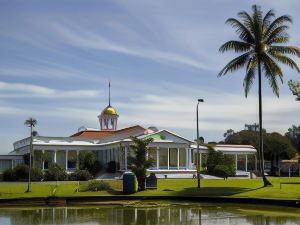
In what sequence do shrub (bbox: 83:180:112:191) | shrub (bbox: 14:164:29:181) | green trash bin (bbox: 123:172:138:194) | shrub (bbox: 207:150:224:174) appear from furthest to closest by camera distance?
shrub (bbox: 207:150:224:174)
shrub (bbox: 14:164:29:181)
shrub (bbox: 83:180:112:191)
green trash bin (bbox: 123:172:138:194)

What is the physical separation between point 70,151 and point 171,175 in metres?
15.6

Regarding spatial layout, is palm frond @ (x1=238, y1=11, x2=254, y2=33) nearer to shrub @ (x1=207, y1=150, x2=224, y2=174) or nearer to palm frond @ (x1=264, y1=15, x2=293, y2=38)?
palm frond @ (x1=264, y1=15, x2=293, y2=38)

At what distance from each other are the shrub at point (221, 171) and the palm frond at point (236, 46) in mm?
20984

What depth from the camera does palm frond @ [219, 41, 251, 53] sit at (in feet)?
130

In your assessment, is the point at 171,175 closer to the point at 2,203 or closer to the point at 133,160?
the point at 133,160

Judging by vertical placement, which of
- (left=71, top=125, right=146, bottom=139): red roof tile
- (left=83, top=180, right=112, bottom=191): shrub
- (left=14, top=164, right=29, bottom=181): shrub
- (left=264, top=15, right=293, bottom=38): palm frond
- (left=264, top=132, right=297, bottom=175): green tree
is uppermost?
(left=264, top=15, right=293, bottom=38): palm frond

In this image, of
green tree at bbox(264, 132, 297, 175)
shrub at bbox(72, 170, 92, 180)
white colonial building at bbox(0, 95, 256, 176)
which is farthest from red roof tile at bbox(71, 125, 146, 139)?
green tree at bbox(264, 132, 297, 175)

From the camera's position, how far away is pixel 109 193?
36.4 meters

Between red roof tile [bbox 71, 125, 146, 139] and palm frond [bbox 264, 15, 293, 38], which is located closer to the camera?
palm frond [bbox 264, 15, 293, 38]

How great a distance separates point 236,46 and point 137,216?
1897cm

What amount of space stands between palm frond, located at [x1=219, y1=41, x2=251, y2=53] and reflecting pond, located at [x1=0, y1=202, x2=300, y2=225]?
13543mm

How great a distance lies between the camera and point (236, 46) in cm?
3997

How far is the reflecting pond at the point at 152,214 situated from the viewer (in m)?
23.5

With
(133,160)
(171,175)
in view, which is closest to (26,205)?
(133,160)
